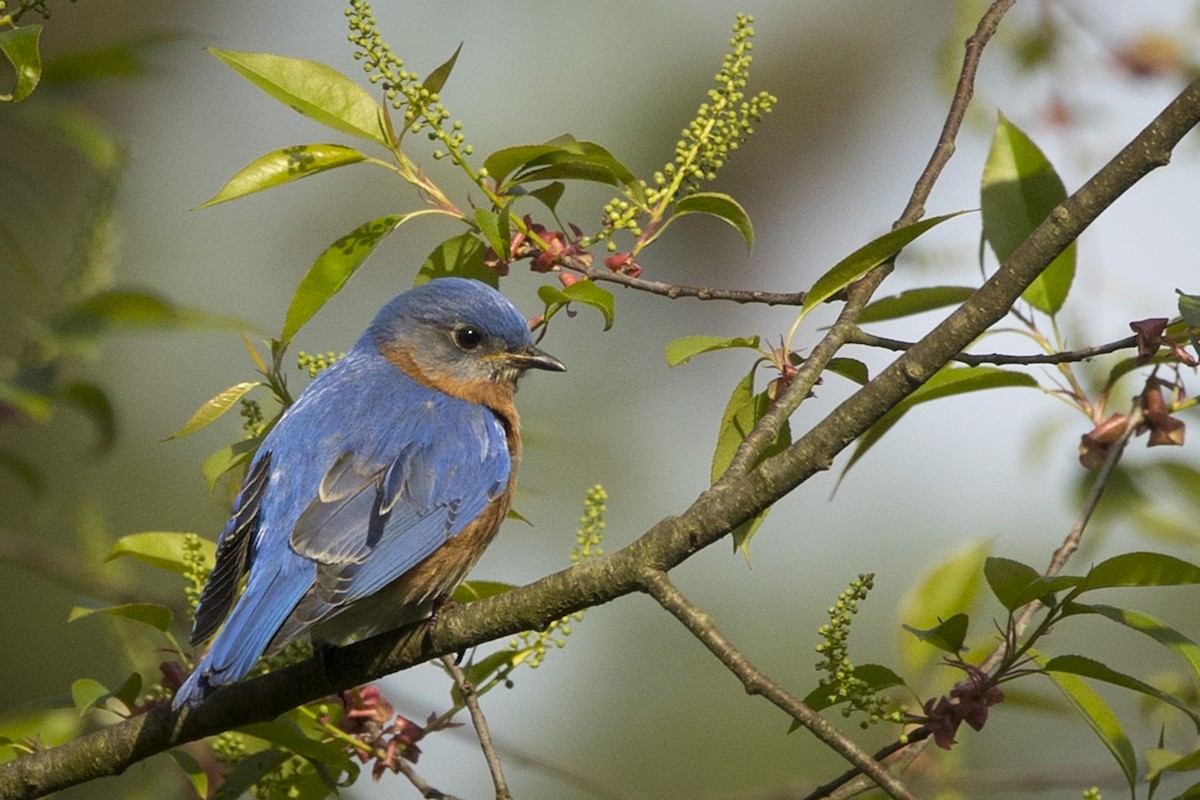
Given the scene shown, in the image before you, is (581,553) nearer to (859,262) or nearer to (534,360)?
(859,262)

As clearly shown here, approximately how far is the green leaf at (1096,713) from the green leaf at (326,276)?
164 cm

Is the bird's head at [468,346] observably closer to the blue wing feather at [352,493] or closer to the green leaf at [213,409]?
the blue wing feather at [352,493]

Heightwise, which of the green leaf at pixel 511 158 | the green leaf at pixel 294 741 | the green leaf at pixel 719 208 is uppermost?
the green leaf at pixel 719 208

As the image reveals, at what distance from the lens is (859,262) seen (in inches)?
108

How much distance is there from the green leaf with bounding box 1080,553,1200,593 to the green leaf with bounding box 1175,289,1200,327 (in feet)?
A: 1.34

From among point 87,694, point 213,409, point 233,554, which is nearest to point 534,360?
point 233,554

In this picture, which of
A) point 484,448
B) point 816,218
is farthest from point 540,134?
point 484,448

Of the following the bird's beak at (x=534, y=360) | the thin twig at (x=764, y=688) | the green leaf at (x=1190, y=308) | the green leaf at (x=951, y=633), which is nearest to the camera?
the thin twig at (x=764, y=688)

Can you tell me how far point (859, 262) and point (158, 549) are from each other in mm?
1761

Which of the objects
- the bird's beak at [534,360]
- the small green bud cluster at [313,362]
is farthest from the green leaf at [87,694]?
the bird's beak at [534,360]

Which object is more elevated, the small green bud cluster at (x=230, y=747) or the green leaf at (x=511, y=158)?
the green leaf at (x=511, y=158)

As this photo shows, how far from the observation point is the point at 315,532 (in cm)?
351

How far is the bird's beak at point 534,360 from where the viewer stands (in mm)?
4312

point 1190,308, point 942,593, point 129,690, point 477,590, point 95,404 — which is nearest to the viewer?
point 1190,308
